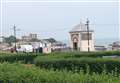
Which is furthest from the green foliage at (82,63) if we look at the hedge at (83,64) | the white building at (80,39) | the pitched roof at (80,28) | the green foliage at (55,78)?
the pitched roof at (80,28)

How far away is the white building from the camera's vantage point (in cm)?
5322

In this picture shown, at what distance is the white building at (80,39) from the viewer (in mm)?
53219

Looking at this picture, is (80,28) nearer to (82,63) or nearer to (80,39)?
(80,39)

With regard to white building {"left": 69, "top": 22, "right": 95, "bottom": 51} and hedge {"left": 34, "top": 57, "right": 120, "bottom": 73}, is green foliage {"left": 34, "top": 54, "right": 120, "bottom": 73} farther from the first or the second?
white building {"left": 69, "top": 22, "right": 95, "bottom": 51}

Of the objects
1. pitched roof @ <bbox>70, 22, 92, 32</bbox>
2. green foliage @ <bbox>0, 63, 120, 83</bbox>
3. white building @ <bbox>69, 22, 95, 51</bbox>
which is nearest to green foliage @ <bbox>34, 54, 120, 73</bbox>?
green foliage @ <bbox>0, 63, 120, 83</bbox>

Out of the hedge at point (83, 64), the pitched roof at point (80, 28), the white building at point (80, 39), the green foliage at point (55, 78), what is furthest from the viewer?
the pitched roof at point (80, 28)

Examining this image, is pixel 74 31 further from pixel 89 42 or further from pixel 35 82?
pixel 35 82

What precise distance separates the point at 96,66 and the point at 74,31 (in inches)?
1303

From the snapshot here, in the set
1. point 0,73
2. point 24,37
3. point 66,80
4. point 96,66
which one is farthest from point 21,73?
point 24,37

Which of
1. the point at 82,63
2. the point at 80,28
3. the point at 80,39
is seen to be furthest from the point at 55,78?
the point at 80,28

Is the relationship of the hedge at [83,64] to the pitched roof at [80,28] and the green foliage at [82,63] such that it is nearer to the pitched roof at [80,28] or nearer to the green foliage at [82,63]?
the green foliage at [82,63]

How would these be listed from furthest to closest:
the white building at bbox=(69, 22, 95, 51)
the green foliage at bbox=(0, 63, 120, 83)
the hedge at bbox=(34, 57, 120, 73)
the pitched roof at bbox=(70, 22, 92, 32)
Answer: the pitched roof at bbox=(70, 22, 92, 32) < the white building at bbox=(69, 22, 95, 51) < the hedge at bbox=(34, 57, 120, 73) < the green foliage at bbox=(0, 63, 120, 83)

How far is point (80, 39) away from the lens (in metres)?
52.9

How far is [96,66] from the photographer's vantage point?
20406 mm
